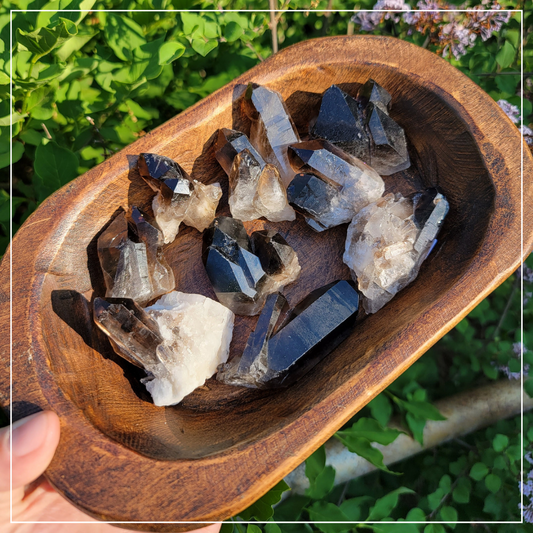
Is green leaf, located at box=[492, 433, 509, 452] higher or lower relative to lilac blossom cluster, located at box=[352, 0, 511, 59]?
lower

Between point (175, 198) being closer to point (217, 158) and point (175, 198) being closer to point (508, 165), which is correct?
point (217, 158)

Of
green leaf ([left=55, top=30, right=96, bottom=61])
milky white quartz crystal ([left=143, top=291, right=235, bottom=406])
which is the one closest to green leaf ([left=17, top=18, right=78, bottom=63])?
green leaf ([left=55, top=30, right=96, bottom=61])

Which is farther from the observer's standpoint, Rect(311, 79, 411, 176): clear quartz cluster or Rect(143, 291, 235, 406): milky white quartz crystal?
Rect(311, 79, 411, 176): clear quartz cluster

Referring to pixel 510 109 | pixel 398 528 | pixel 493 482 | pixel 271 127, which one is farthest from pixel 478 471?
pixel 271 127

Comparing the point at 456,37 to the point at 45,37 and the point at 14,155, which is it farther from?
the point at 14,155

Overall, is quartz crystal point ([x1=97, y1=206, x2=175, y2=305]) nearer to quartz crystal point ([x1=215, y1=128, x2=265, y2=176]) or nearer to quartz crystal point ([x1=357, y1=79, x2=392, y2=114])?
quartz crystal point ([x1=215, y1=128, x2=265, y2=176])

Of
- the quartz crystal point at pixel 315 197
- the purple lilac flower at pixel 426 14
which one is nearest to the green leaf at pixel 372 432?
the quartz crystal point at pixel 315 197

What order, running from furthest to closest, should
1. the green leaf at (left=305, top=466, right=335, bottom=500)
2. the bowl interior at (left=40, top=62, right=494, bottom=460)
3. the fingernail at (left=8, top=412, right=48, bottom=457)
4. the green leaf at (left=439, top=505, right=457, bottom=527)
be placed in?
the green leaf at (left=439, top=505, right=457, bottom=527) < the green leaf at (left=305, top=466, right=335, bottom=500) < the bowl interior at (left=40, top=62, right=494, bottom=460) < the fingernail at (left=8, top=412, right=48, bottom=457)

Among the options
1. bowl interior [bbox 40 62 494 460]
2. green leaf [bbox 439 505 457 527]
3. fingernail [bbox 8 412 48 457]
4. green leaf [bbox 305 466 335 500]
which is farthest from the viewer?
green leaf [bbox 439 505 457 527]
